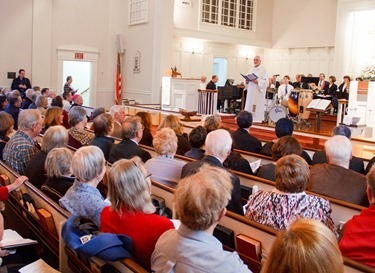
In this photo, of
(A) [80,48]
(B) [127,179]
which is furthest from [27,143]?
(A) [80,48]

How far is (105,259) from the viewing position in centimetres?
191

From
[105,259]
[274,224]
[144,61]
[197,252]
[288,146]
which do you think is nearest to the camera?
[197,252]

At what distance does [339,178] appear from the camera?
125 inches

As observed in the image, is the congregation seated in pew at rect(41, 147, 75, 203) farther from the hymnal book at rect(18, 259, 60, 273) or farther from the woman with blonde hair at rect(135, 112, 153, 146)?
the woman with blonde hair at rect(135, 112, 153, 146)

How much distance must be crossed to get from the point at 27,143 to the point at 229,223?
2.37 metres

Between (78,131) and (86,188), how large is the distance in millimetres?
2498

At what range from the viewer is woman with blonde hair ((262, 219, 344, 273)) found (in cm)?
110

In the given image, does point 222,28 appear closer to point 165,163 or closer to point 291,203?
point 165,163

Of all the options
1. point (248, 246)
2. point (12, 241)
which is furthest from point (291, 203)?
point (12, 241)

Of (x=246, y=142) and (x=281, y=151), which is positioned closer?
(x=281, y=151)

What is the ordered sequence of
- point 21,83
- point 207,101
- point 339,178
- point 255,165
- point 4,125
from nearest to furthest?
point 339,178
point 255,165
point 4,125
point 207,101
point 21,83

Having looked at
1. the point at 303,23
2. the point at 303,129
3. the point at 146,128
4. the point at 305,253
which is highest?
the point at 303,23

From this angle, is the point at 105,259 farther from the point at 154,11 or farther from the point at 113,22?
the point at 113,22

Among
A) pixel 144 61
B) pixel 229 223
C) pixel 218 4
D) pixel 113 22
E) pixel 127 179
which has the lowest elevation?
pixel 229 223
